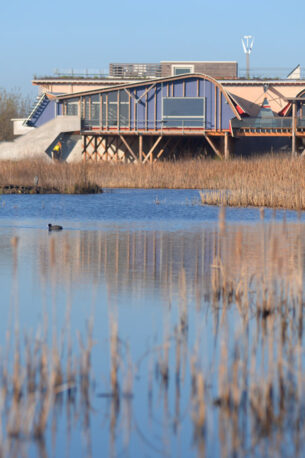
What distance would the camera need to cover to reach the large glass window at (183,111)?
51.5 m

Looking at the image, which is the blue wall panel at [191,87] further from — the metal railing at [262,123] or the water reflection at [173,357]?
the water reflection at [173,357]

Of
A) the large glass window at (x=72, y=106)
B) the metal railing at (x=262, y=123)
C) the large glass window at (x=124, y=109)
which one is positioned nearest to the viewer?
the metal railing at (x=262, y=123)

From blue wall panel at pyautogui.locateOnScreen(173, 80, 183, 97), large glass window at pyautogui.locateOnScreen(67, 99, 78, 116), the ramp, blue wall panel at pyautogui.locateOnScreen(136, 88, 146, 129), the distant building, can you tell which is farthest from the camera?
the distant building

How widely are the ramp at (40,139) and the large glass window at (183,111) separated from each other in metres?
5.20

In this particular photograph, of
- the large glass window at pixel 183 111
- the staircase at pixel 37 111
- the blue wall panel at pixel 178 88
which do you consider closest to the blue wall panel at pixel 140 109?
the large glass window at pixel 183 111

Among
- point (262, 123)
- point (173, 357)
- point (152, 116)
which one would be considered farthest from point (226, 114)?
point (173, 357)

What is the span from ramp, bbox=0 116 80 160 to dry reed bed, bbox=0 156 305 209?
1022cm

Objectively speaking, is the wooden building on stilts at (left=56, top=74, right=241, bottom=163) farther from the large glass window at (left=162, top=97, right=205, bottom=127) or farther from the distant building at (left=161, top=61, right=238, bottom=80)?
the distant building at (left=161, top=61, right=238, bottom=80)

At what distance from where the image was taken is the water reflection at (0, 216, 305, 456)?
590cm

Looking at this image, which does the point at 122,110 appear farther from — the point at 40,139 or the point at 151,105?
the point at 40,139

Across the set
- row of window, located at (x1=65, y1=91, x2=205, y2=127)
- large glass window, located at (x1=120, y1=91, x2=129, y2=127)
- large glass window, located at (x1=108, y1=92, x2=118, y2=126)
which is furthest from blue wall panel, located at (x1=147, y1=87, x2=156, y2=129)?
large glass window, located at (x1=108, y1=92, x2=118, y2=126)

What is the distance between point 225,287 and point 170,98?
42893mm

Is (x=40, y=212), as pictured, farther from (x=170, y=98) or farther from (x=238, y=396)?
(x=170, y=98)

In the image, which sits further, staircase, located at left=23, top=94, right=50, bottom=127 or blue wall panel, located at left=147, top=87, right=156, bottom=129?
staircase, located at left=23, top=94, right=50, bottom=127
